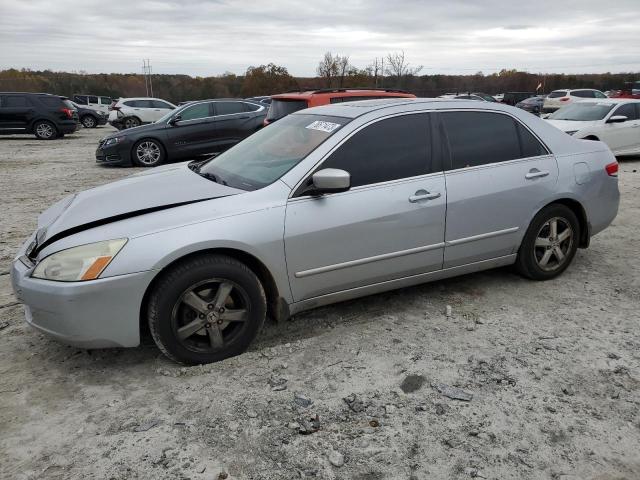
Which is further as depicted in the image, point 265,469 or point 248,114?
point 248,114

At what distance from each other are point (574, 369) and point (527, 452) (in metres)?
0.91

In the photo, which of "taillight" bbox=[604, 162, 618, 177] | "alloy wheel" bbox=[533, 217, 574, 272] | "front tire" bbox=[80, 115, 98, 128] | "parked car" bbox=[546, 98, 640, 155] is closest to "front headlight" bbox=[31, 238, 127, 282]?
"alloy wheel" bbox=[533, 217, 574, 272]

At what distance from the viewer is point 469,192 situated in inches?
153

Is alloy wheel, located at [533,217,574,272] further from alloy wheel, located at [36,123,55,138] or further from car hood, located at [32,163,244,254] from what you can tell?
alloy wheel, located at [36,123,55,138]

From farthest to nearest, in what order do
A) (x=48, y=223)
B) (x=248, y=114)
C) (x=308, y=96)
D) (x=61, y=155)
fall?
(x=61, y=155)
(x=248, y=114)
(x=308, y=96)
(x=48, y=223)

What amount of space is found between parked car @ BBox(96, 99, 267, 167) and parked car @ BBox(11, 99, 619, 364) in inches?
312

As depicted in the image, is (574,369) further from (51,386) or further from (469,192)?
(51,386)

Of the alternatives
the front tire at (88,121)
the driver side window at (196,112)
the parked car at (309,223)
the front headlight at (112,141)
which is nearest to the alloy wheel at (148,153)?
the front headlight at (112,141)

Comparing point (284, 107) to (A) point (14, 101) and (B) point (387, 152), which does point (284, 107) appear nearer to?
(B) point (387, 152)

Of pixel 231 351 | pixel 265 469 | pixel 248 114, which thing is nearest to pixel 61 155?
pixel 248 114

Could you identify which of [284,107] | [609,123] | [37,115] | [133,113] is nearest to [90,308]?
[284,107]

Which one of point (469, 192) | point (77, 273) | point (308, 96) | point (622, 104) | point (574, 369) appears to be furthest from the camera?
point (622, 104)

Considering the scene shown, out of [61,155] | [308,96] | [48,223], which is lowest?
[61,155]

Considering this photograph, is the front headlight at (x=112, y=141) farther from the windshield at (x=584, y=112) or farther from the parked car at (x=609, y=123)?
the windshield at (x=584, y=112)
